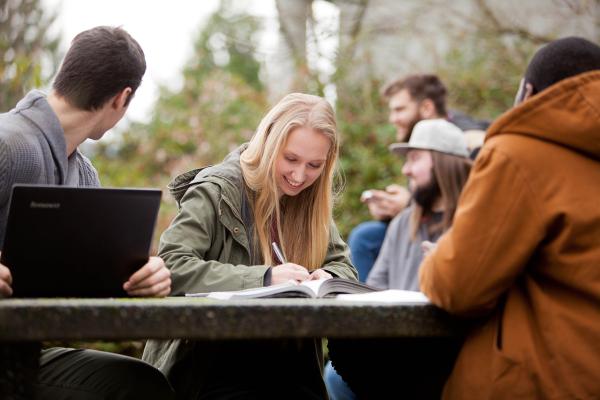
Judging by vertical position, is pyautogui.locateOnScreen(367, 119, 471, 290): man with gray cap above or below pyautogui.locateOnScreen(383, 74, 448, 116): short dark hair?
below

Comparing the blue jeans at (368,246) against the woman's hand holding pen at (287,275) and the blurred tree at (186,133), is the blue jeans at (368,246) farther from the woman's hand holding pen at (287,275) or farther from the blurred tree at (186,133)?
the blurred tree at (186,133)

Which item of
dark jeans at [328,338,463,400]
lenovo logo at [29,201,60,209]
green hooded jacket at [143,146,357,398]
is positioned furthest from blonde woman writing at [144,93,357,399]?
lenovo logo at [29,201,60,209]

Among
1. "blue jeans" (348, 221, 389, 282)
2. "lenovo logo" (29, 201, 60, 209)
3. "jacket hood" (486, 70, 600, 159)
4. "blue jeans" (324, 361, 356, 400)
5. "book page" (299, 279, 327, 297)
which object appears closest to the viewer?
"lenovo logo" (29, 201, 60, 209)

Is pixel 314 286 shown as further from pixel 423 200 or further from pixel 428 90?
pixel 428 90

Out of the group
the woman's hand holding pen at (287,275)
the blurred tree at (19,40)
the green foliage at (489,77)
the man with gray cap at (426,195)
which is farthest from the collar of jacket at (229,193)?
the green foliage at (489,77)

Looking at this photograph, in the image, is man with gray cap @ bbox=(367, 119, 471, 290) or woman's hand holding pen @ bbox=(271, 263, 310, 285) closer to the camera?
woman's hand holding pen @ bbox=(271, 263, 310, 285)

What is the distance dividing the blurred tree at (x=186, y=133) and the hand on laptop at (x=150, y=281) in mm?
6670

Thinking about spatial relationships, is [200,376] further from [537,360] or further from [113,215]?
[537,360]

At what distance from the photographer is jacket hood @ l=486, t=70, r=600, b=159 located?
2277 mm

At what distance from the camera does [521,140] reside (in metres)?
2.28

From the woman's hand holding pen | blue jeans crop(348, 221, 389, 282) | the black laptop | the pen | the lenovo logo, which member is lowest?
blue jeans crop(348, 221, 389, 282)

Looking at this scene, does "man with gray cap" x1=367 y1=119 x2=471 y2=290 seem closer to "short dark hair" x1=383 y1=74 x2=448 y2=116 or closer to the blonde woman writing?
"short dark hair" x1=383 y1=74 x2=448 y2=116

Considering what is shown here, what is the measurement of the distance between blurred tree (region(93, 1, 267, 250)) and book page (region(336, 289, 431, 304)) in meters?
6.86

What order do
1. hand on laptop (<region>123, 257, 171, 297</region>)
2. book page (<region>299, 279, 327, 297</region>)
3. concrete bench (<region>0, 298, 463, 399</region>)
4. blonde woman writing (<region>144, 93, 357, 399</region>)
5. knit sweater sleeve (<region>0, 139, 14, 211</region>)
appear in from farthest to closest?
blonde woman writing (<region>144, 93, 357, 399</region>)
knit sweater sleeve (<region>0, 139, 14, 211</region>)
book page (<region>299, 279, 327, 297</region>)
hand on laptop (<region>123, 257, 171, 297</region>)
concrete bench (<region>0, 298, 463, 399</region>)
